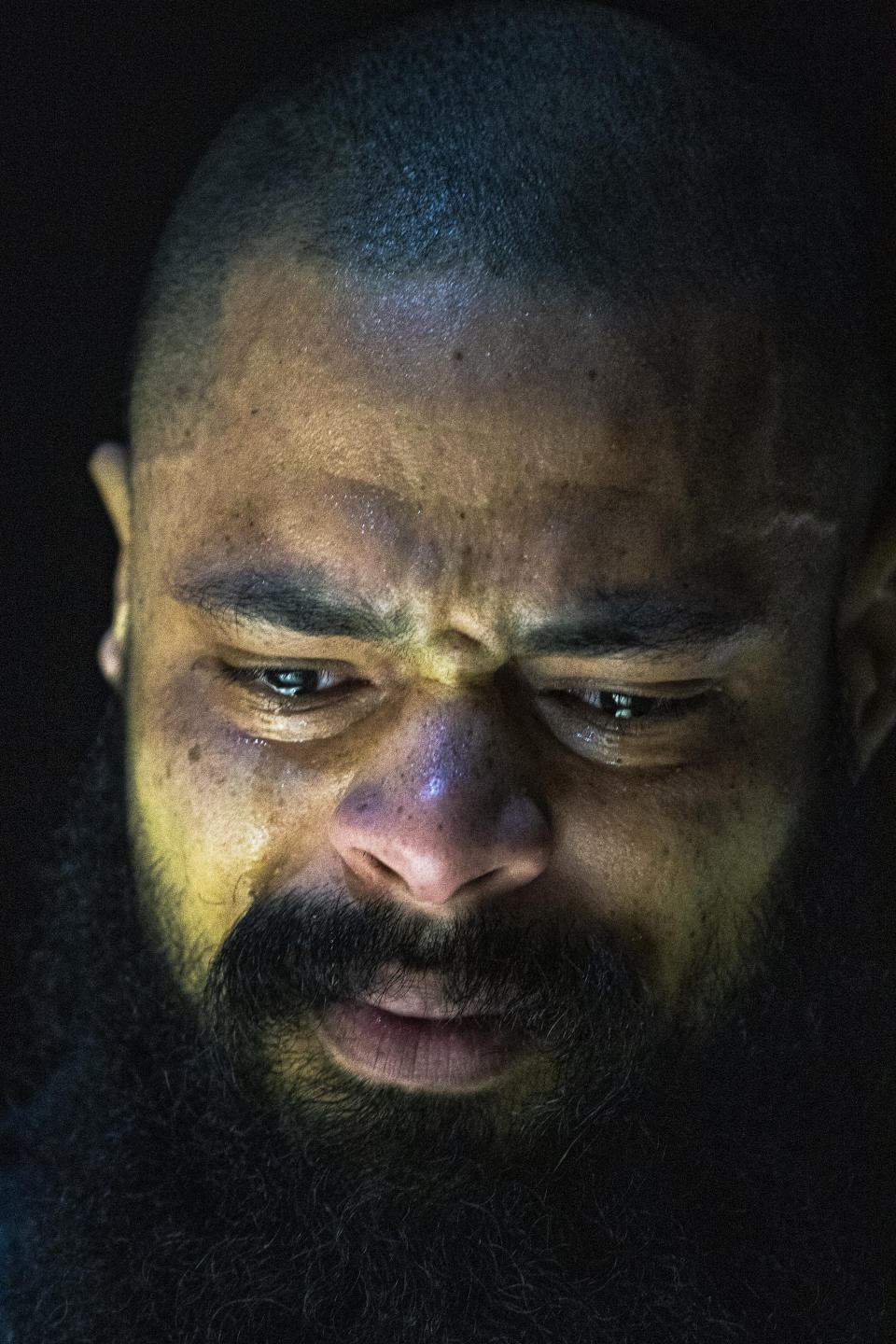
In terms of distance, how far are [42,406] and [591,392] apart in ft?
2.90

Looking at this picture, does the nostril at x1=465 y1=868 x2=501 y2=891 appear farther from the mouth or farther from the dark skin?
the mouth

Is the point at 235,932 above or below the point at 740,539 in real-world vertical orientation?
below

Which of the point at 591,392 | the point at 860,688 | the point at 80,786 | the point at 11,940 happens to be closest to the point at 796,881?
the point at 860,688

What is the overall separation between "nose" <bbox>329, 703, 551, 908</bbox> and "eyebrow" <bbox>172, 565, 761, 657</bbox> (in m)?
0.09

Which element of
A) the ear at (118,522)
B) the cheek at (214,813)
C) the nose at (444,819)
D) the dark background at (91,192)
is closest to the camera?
the nose at (444,819)

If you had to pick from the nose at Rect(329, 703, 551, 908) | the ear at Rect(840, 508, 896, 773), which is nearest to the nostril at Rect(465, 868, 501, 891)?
the nose at Rect(329, 703, 551, 908)

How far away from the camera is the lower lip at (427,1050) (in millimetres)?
1472

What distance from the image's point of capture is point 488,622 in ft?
4.75

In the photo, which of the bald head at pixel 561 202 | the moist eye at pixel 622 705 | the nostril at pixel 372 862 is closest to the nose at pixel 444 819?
the nostril at pixel 372 862

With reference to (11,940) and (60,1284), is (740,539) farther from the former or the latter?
(11,940)

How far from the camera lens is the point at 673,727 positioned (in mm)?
1517

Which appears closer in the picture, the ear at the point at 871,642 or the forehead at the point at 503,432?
the forehead at the point at 503,432

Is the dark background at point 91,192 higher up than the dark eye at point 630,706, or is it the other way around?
the dark background at point 91,192

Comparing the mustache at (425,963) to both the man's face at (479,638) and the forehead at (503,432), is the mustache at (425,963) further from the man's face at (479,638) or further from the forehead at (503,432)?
the forehead at (503,432)
